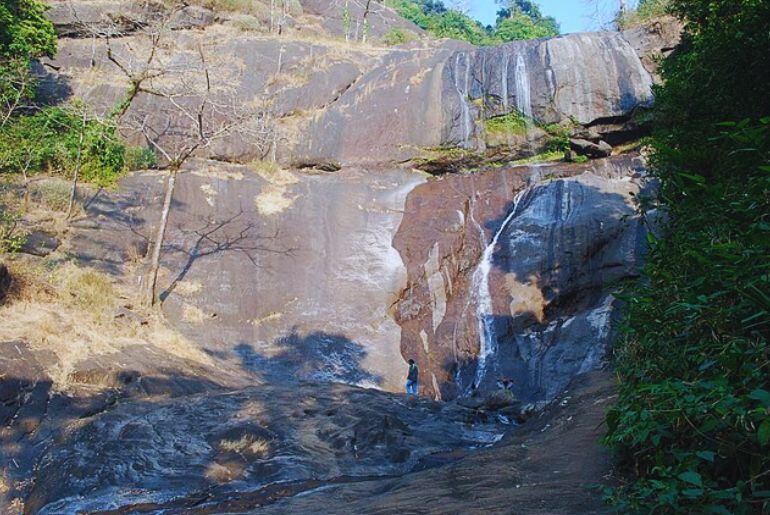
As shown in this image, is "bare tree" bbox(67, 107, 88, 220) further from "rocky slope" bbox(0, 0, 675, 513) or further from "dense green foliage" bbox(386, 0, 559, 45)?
"dense green foliage" bbox(386, 0, 559, 45)

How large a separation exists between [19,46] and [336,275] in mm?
12782

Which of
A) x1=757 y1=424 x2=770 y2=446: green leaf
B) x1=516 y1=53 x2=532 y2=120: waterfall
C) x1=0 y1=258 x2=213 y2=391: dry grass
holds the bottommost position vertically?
x1=0 y1=258 x2=213 y2=391: dry grass

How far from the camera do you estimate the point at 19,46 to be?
19484 mm

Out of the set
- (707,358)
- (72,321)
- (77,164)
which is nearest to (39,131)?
(77,164)

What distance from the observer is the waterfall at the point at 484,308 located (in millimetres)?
14688

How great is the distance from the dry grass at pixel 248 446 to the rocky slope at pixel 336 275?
0.14 ft

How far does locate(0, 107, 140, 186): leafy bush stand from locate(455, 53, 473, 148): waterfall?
12039 millimetres

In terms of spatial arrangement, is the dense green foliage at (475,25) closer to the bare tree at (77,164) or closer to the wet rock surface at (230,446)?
the bare tree at (77,164)

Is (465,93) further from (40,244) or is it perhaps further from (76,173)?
(40,244)

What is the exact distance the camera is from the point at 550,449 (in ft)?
18.7

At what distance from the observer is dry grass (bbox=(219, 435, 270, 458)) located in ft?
27.6

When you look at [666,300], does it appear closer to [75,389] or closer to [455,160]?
[75,389]

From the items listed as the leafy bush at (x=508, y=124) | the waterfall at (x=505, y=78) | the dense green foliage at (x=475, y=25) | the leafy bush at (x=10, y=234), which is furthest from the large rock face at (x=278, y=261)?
the dense green foliage at (x=475, y=25)

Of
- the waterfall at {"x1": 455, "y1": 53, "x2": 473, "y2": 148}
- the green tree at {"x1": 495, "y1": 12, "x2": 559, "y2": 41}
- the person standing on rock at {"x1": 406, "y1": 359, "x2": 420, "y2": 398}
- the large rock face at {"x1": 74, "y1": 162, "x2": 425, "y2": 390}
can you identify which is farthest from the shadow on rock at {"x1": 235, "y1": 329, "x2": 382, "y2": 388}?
the green tree at {"x1": 495, "y1": 12, "x2": 559, "y2": 41}
